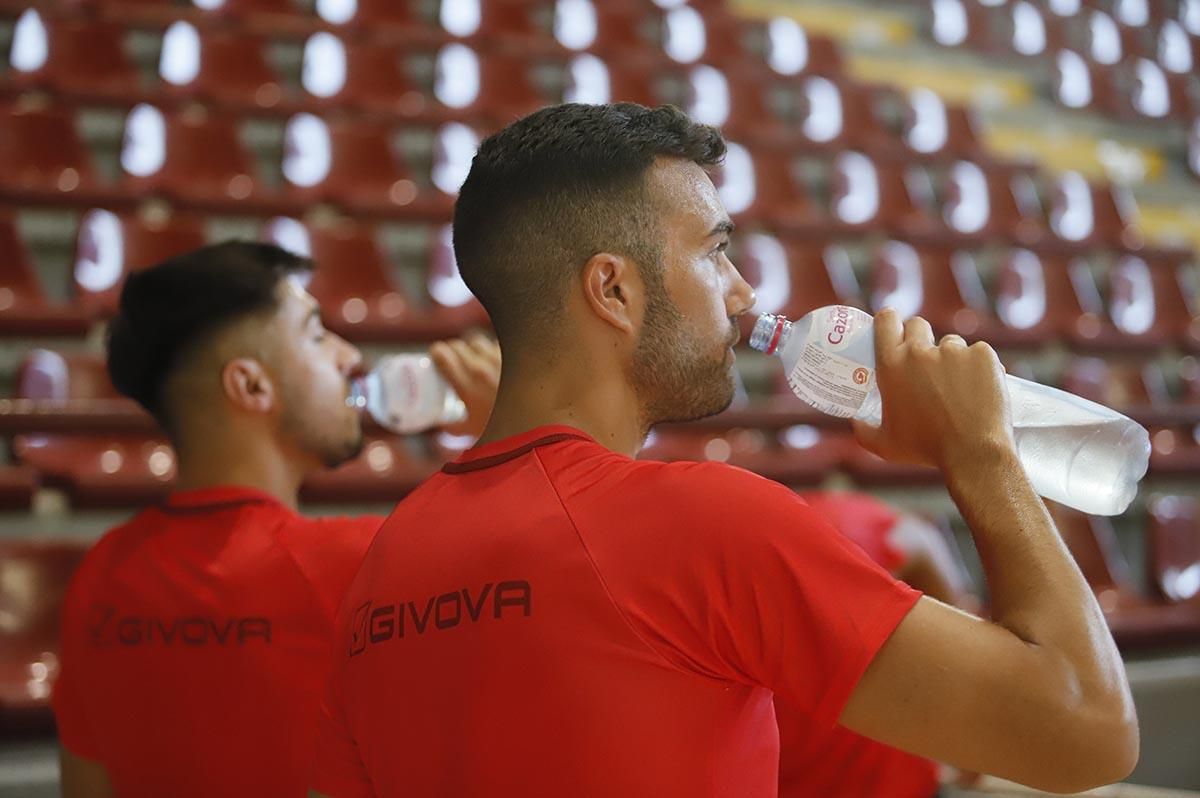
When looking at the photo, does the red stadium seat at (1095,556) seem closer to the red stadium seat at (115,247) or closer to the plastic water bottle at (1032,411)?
the plastic water bottle at (1032,411)

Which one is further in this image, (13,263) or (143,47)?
(143,47)

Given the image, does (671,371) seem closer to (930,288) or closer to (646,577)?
(646,577)

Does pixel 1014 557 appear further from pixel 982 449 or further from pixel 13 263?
pixel 13 263

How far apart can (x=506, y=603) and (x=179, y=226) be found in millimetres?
3337

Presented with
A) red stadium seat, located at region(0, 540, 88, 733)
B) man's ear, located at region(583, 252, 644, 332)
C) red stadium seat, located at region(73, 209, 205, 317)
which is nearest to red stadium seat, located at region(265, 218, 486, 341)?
red stadium seat, located at region(73, 209, 205, 317)

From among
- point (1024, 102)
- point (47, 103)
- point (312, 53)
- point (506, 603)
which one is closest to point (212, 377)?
point (506, 603)

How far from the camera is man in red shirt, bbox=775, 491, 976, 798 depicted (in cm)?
168

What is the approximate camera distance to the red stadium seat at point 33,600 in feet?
8.39

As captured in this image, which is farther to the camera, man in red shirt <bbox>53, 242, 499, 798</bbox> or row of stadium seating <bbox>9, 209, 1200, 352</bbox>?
row of stadium seating <bbox>9, 209, 1200, 352</bbox>

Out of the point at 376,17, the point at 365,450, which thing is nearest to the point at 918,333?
the point at 365,450

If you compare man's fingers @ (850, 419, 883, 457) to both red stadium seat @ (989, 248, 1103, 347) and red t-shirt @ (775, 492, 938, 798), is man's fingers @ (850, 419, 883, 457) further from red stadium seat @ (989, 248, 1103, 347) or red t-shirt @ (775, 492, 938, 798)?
red stadium seat @ (989, 248, 1103, 347)

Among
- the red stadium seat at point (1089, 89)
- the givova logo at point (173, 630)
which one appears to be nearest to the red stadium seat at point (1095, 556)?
the givova logo at point (173, 630)

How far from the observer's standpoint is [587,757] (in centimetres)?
95

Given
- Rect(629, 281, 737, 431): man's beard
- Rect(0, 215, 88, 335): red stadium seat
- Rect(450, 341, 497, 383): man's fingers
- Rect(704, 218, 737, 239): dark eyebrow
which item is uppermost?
Rect(704, 218, 737, 239): dark eyebrow
